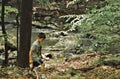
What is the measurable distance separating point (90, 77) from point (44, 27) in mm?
25732

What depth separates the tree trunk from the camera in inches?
555

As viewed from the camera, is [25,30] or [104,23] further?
[25,30]

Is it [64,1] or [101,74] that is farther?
[64,1]

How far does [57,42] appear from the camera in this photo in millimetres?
29625

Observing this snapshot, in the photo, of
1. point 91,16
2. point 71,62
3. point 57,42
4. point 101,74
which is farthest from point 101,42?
point 57,42

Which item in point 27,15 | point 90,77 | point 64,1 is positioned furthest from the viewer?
point 64,1

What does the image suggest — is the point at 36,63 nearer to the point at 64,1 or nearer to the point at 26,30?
the point at 26,30

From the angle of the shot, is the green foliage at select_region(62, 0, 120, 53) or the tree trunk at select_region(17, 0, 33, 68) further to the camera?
the tree trunk at select_region(17, 0, 33, 68)

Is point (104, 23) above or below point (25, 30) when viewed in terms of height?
above

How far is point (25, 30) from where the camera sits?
14359 millimetres

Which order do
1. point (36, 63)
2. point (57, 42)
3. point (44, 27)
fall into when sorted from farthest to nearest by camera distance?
point (44, 27)
point (57, 42)
point (36, 63)

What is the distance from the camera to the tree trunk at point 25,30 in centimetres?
1409

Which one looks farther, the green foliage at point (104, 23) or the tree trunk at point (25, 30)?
the tree trunk at point (25, 30)

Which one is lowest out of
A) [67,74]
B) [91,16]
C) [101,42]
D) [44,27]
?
[44,27]
